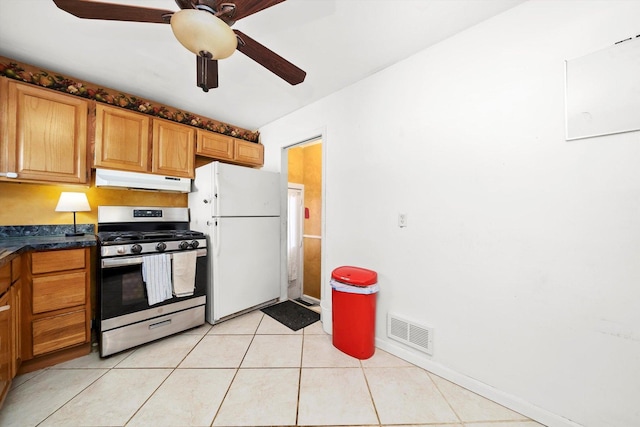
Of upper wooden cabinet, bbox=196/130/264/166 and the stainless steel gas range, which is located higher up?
upper wooden cabinet, bbox=196/130/264/166

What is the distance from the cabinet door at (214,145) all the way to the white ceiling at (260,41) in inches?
20.3

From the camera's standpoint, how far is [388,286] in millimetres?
1996

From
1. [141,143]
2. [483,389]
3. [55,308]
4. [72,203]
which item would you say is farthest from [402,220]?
[72,203]

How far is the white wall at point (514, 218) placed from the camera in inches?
45.6

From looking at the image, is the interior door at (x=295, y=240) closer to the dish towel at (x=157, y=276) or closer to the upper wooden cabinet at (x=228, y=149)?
the upper wooden cabinet at (x=228, y=149)

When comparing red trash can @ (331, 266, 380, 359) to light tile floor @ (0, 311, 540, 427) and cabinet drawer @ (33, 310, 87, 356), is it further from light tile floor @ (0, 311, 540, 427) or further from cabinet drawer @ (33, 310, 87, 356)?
cabinet drawer @ (33, 310, 87, 356)

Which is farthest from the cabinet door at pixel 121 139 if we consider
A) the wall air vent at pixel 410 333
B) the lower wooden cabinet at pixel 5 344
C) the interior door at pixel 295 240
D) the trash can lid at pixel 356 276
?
the wall air vent at pixel 410 333

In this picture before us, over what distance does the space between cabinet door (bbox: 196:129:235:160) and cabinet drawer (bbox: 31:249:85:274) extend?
1.50 metres

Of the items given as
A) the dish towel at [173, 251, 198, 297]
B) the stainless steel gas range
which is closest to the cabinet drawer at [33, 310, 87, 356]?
the stainless steel gas range

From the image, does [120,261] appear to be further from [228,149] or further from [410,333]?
[410,333]

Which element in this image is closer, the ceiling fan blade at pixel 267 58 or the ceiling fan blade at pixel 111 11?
the ceiling fan blade at pixel 111 11

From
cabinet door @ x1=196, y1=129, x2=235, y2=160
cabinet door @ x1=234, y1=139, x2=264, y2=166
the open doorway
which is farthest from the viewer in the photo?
the open doorway

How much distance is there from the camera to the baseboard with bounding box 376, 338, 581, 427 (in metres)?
1.29

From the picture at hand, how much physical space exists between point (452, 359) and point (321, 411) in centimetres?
99
